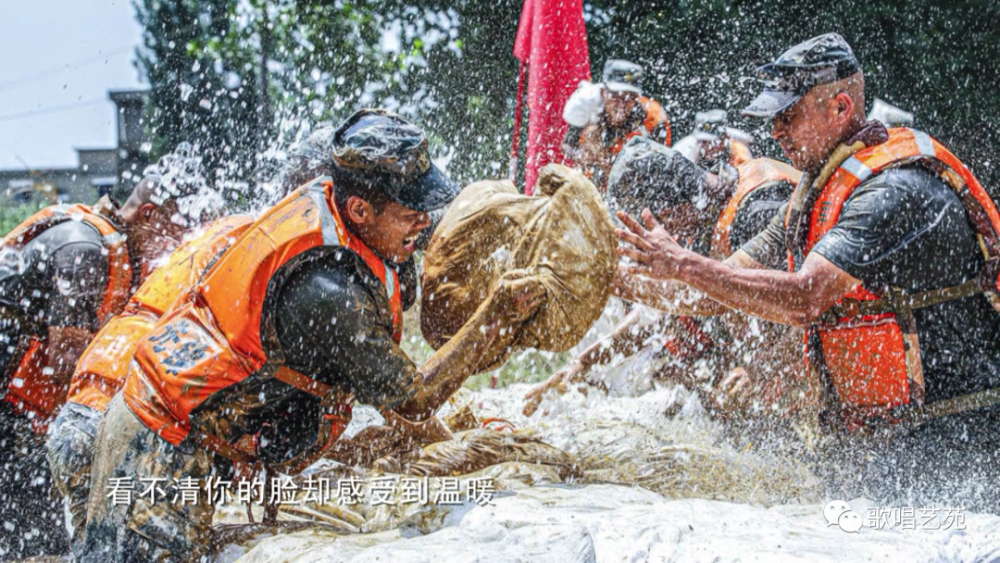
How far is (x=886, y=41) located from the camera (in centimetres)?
792

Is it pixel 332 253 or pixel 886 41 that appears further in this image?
pixel 886 41

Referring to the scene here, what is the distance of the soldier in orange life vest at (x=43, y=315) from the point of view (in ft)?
12.3

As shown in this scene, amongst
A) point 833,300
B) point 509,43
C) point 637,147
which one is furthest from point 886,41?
Result: point 833,300

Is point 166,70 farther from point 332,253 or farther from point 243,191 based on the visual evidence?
point 332,253

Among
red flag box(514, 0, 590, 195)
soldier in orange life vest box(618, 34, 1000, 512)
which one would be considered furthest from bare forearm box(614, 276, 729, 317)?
red flag box(514, 0, 590, 195)

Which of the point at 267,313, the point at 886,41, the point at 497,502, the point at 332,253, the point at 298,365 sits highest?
the point at 886,41

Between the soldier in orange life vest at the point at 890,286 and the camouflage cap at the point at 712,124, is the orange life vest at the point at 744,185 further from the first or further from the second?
the camouflage cap at the point at 712,124

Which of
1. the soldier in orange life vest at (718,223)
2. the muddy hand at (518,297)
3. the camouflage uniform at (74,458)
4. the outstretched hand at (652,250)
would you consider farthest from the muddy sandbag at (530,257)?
the soldier in orange life vest at (718,223)

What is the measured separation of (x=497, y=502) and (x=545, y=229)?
3.02 feet

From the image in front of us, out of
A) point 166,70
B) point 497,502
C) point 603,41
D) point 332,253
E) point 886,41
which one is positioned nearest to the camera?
point 332,253

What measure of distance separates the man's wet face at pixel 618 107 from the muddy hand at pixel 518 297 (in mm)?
3445

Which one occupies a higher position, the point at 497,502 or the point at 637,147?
the point at 637,147

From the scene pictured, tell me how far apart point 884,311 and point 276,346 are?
2.19m

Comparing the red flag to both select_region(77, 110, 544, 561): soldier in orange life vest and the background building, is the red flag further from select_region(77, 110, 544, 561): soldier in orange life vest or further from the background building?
select_region(77, 110, 544, 561): soldier in orange life vest
